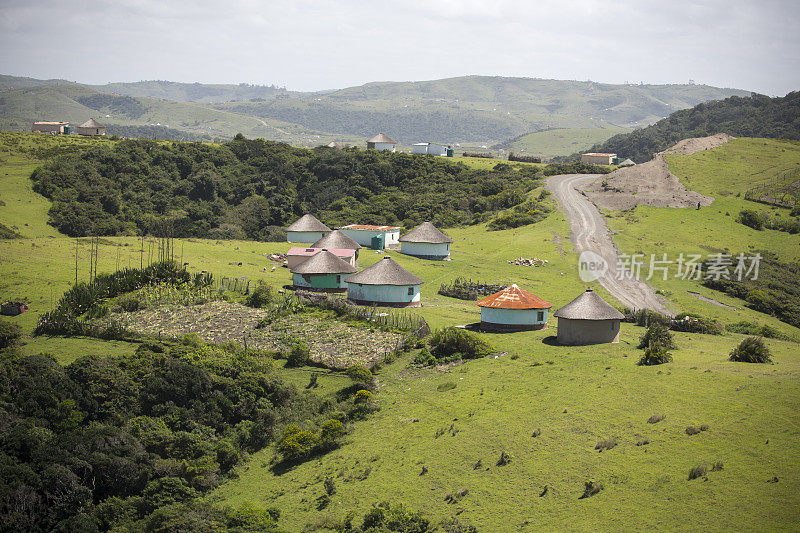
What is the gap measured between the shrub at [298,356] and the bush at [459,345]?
23.7ft

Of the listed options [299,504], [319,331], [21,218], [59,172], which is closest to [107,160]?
[59,172]

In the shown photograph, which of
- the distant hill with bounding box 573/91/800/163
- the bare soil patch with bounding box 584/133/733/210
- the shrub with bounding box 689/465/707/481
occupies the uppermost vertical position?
the distant hill with bounding box 573/91/800/163

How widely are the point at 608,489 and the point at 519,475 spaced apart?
11.9 ft

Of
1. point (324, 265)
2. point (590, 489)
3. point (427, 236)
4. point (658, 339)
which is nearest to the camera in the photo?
point (590, 489)

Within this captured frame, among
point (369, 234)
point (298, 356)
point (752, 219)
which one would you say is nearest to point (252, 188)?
point (369, 234)

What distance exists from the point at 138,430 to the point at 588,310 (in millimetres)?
24149

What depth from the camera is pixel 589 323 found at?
136ft

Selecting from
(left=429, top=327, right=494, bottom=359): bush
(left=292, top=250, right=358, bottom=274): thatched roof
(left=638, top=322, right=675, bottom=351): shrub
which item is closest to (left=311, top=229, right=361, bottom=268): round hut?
(left=292, top=250, right=358, bottom=274): thatched roof

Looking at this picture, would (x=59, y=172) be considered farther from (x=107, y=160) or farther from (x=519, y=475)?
(x=519, y=475)

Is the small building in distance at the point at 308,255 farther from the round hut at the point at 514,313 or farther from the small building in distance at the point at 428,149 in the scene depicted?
the small building in distance at the point at 428,149

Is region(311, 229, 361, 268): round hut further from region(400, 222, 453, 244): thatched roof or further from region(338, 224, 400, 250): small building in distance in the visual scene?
region(338, 224, 400, 250): small building in distance

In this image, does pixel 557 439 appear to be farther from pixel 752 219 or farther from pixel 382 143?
pixel 382 143

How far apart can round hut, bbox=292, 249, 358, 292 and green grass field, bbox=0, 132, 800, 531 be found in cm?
739

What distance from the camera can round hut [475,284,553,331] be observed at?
46.0 metres
